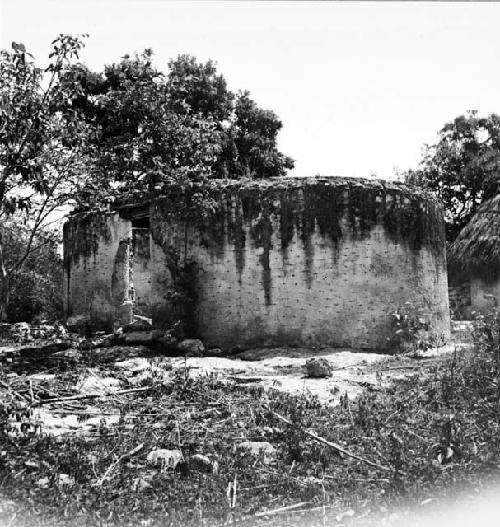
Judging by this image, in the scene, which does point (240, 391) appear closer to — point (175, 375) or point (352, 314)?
point (175, 375)

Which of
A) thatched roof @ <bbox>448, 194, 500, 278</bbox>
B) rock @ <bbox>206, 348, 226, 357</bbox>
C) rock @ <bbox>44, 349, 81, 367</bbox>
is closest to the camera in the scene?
rock @ <bbox>44, 349, 81, 367</bbox>

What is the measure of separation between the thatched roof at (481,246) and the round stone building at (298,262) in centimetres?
656

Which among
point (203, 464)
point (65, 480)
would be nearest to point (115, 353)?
point (203, 464)

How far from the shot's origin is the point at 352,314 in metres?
10.6

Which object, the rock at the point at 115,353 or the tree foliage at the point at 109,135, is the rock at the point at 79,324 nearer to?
the tree foliage at the point at 109,135

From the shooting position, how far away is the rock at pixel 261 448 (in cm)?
485

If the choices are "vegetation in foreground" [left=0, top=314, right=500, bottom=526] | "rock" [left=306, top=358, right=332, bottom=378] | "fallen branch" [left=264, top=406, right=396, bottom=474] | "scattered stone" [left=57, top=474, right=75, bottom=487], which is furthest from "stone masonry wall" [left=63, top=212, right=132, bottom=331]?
"scattered stone" [left=57, top=474, right=75, bottom=487]

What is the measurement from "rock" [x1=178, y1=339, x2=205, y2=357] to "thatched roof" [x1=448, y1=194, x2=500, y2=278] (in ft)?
33.5

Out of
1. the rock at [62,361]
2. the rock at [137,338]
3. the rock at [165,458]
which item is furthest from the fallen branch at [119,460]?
the rock at [137,338]

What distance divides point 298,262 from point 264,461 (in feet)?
20.3

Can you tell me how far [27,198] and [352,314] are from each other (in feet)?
18.8

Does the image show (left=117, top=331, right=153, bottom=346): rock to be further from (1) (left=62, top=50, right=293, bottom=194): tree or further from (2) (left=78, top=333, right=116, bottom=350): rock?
(1) (left=62, top=50, right=293, bottom=194): tree

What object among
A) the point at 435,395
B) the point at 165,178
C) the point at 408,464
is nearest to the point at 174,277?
the point at 165,178

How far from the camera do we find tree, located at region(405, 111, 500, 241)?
23.4 meters
